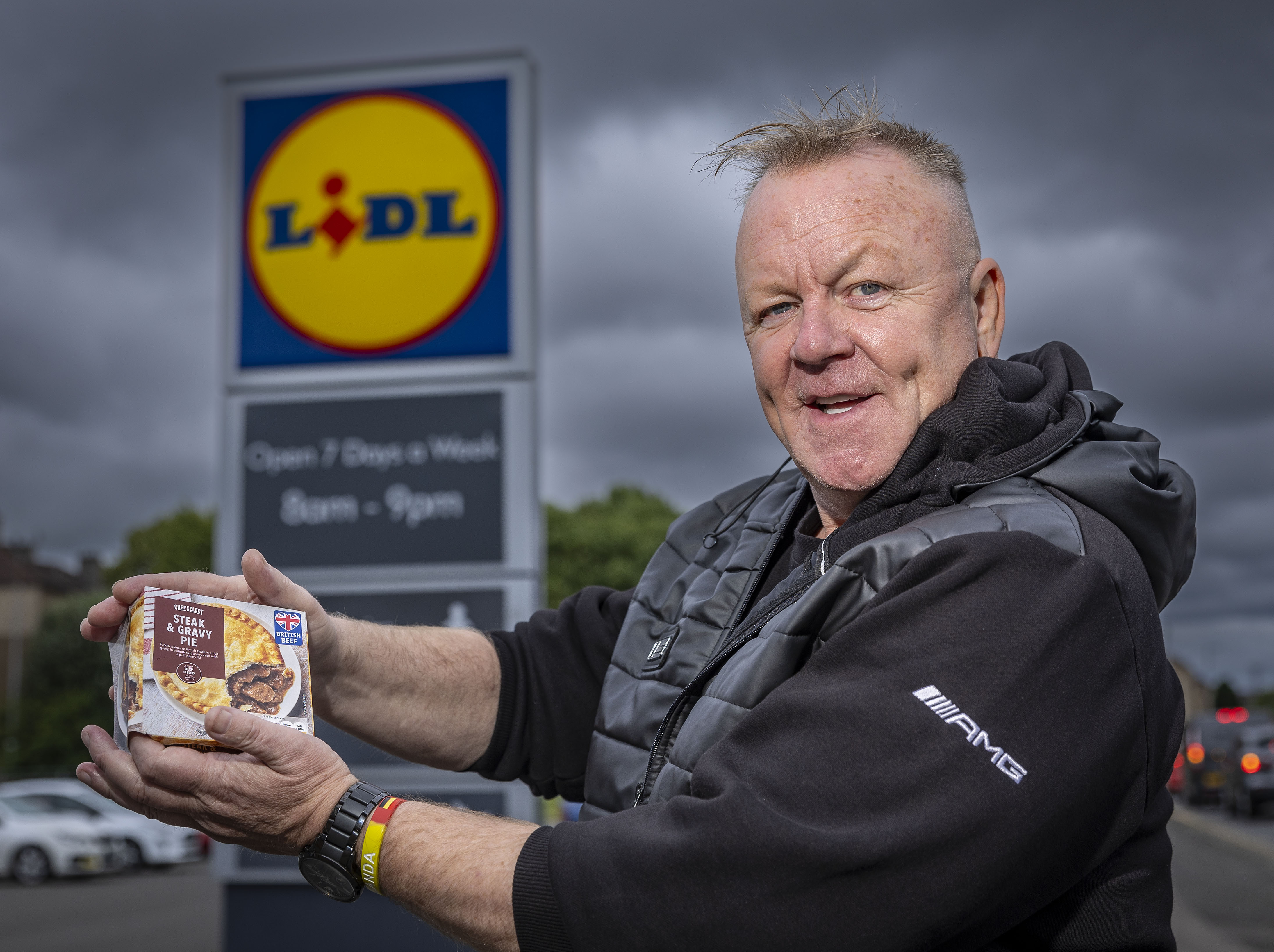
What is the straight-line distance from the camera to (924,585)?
1520mm

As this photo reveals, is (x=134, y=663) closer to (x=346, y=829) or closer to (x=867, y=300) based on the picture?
(x=346, y=829)

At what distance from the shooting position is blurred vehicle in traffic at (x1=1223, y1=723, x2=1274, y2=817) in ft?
59.8

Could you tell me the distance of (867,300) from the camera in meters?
2.05

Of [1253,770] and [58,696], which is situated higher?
[1253,770]

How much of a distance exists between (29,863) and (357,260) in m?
15.4

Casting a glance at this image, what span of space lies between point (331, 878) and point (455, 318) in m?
3.37

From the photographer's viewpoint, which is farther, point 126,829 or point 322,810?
point 126,829

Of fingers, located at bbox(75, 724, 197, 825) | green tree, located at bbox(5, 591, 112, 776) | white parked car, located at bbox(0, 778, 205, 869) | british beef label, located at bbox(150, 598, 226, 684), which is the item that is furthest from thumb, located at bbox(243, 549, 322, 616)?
green tree, located at bbox(5, 591, 112, 776)


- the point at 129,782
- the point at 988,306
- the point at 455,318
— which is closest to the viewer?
the point at 129,782

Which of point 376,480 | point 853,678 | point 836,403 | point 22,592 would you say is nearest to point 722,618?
point 836,403

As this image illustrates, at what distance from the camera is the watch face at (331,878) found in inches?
66.6

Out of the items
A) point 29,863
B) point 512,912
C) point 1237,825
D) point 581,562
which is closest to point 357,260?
point 512,912

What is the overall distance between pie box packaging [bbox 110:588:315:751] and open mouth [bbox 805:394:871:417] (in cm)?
104

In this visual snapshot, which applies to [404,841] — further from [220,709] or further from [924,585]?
[924,585]
